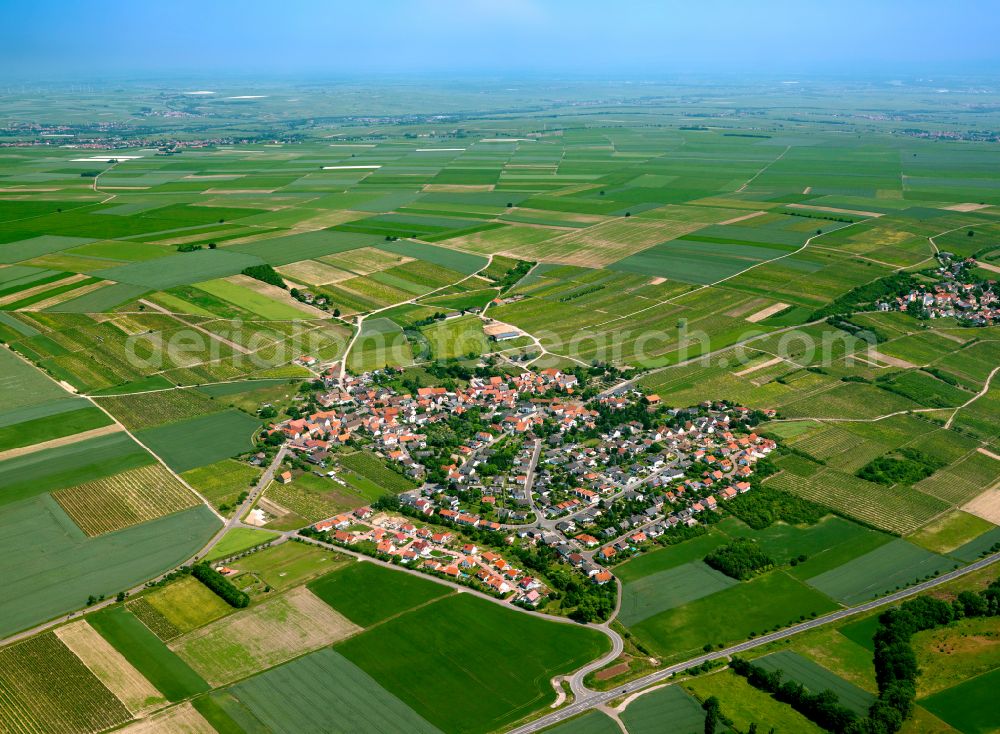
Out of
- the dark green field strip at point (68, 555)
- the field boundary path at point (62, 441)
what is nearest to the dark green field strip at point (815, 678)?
the dark green field strip at point (68, 555)

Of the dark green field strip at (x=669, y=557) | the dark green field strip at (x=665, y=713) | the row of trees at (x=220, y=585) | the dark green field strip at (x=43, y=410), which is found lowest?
the dark green field strip at (x=665, y=713)

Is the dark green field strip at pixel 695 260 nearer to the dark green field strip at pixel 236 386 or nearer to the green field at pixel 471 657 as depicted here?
the dark green field strip at pixel 236 386

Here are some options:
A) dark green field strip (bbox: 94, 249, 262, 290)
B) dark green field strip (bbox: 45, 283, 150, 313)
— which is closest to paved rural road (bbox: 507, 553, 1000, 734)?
dark green field strip (bbox: 45, 283, 150, 313)

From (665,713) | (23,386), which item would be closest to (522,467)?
(665,713)

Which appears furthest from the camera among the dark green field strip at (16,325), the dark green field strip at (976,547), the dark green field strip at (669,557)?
the dark green field strip at (16,325)

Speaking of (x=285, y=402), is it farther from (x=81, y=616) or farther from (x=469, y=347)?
(x=81, y=616)

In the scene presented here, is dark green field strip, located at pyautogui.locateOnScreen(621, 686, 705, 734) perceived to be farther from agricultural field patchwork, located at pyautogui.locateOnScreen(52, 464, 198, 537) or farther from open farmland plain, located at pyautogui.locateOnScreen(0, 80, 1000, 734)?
agricultural field patchwork, located at pyautogui.locateOnScreen(52, 464, 198, 537)

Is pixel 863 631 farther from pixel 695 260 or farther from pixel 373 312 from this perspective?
pixel 695 260
